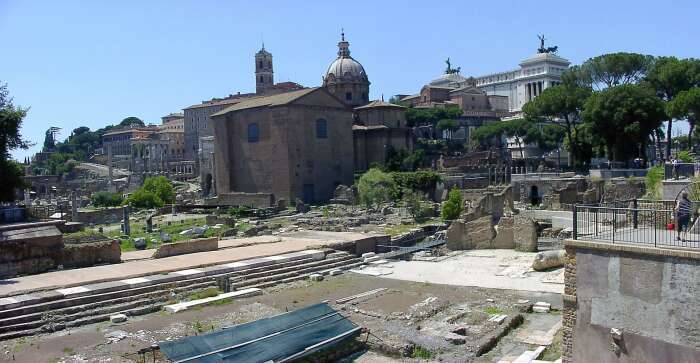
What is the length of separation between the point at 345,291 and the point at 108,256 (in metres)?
8.24

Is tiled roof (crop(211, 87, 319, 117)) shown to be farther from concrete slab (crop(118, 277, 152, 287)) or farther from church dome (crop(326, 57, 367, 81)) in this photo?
concrete slab (crop(118, 277, 152, 287))

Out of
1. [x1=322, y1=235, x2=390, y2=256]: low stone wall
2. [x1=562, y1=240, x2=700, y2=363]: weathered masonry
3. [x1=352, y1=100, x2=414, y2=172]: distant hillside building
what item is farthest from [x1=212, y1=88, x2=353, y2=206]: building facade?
[x1=562, y1=240, x2=700, y2=363]: weathered masonry

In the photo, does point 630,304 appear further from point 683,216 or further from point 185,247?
point 185,247

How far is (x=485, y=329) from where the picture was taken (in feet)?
45.3

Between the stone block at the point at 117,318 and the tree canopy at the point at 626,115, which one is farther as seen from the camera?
the tree canopy at the point at 626,115

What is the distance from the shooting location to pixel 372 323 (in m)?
14.1

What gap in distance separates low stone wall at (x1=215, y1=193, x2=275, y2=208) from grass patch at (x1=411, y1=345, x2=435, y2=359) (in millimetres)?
34824

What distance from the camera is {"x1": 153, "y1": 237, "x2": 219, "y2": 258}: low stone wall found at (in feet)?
72.4

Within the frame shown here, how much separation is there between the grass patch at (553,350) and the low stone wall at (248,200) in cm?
3551

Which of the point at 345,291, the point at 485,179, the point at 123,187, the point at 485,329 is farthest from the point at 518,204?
the point at 123,187

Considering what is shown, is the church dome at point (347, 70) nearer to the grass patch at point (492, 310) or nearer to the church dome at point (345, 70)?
the church dome at point (345, 70)

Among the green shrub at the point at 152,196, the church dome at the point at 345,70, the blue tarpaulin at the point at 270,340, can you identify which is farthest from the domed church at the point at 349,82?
the blue tarpaulin at the point at 270,340

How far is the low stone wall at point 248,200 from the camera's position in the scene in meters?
47.1

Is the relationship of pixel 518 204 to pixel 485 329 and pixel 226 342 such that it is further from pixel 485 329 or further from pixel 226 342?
pixel 226 342
